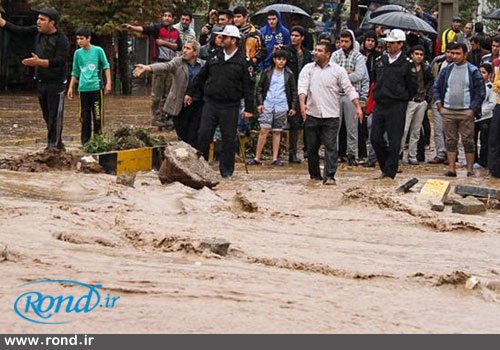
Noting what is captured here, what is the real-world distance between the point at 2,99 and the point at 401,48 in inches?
593

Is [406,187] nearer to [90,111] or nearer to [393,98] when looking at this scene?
[393,98]

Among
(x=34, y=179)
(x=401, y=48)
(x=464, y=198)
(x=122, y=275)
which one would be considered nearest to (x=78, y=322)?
(x=122, y=275)

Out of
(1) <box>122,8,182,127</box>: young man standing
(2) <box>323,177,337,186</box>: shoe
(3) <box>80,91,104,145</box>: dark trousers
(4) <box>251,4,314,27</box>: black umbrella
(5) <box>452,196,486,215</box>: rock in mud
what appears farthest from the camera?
(4) <box>251,4,314,27</box>: black umbrella

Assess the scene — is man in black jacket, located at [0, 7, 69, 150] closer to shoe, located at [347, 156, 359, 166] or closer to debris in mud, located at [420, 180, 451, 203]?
shoe, located at [347, 156, 359, 166]

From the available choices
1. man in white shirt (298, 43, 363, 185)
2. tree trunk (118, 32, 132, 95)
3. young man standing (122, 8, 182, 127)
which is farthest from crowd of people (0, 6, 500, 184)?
tree trunk (118, 32, 132, 95)

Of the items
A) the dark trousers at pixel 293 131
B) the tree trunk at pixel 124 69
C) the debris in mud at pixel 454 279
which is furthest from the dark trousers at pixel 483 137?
the tree trunk at pixel 124 69

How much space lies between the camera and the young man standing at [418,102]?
16656mm

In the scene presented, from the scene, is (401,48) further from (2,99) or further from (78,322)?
(2,99)

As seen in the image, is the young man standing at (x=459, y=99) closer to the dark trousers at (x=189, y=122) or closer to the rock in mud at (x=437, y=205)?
the dark trousers at (x=189, y=122)

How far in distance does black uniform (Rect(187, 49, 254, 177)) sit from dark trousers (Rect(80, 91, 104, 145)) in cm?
185

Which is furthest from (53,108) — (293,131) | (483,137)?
(483,137)

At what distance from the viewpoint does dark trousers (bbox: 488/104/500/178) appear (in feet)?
51.7

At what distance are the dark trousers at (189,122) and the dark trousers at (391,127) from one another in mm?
2393

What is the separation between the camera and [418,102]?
1716 cm
